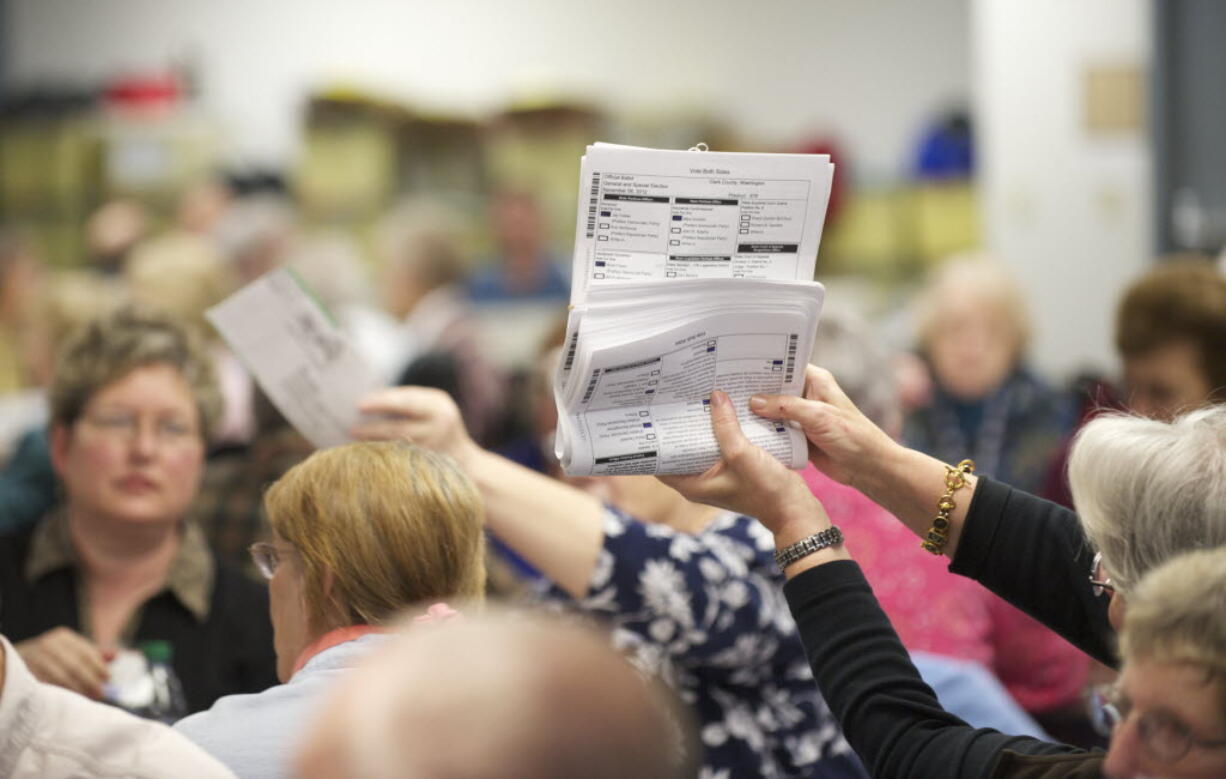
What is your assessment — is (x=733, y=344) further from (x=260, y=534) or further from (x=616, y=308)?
(x=260, y=534)

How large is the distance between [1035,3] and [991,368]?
217cm

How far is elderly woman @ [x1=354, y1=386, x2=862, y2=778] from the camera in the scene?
2.20m

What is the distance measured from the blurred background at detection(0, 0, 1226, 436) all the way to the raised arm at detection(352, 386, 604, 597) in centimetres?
391

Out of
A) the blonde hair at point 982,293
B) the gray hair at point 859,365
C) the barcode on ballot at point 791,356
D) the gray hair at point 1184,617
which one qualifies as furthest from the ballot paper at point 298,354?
the blonde hair at point 982,293

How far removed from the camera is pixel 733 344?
172 centimetres

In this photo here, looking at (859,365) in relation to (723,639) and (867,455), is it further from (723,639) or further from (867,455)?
(867,455)

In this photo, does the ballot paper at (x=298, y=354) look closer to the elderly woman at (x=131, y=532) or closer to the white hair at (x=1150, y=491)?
the elderly woman at (x=131, y=532)

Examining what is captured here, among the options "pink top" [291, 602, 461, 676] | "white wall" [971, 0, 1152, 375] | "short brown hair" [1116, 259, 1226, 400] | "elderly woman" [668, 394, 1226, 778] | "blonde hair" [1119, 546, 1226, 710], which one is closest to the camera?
"blonde hair" [1119, 546, 1226, 710]

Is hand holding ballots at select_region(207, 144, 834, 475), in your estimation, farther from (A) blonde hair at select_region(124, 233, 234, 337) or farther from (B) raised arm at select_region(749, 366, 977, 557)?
(A) blonde hair at select_region(124, 233, 234, 337)

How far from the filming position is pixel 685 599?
2188 mm

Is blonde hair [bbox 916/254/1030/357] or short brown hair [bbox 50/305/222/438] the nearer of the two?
short brown hair [bbox 50/305/222/438]

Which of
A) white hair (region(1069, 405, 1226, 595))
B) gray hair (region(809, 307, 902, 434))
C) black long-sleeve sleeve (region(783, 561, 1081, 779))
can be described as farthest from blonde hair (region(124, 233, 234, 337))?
white hair (region(1069, 405, 1226, 595))

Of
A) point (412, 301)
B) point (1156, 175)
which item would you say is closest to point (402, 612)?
point (412, 301)

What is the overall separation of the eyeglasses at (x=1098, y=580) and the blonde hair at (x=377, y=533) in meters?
0.74
